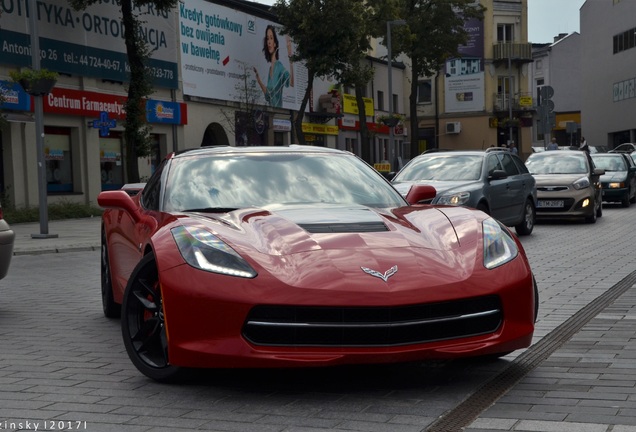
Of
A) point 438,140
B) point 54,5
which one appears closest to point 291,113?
point 54,5

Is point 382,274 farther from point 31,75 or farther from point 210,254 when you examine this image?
point 31,75

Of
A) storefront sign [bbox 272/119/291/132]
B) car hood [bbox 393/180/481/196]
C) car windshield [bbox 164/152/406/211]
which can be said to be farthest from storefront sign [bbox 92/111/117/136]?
car windshield [bbox 164/152/406/211]

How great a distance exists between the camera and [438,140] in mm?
74375

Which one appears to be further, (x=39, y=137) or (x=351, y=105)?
(x=351, y=105)

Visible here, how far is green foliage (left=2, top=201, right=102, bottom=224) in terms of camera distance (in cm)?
2673

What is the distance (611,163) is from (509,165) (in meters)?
11.6

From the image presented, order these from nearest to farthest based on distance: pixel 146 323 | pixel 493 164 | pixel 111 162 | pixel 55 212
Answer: pixel 146 323 → pixel 493 164 → pixel 55 212 → pixel 111 162

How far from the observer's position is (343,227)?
5660 millimetres

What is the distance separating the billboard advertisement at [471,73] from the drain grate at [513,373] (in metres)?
65.8

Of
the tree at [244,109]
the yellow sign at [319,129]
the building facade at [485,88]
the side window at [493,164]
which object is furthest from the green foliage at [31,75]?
the building facade at [485,88]

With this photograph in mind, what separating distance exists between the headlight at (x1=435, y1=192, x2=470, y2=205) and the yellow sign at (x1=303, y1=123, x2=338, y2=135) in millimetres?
34741

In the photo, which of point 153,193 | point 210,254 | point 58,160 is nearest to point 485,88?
point 58,160

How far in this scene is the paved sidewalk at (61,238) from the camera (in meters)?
17.6

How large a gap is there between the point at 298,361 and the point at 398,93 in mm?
63044
